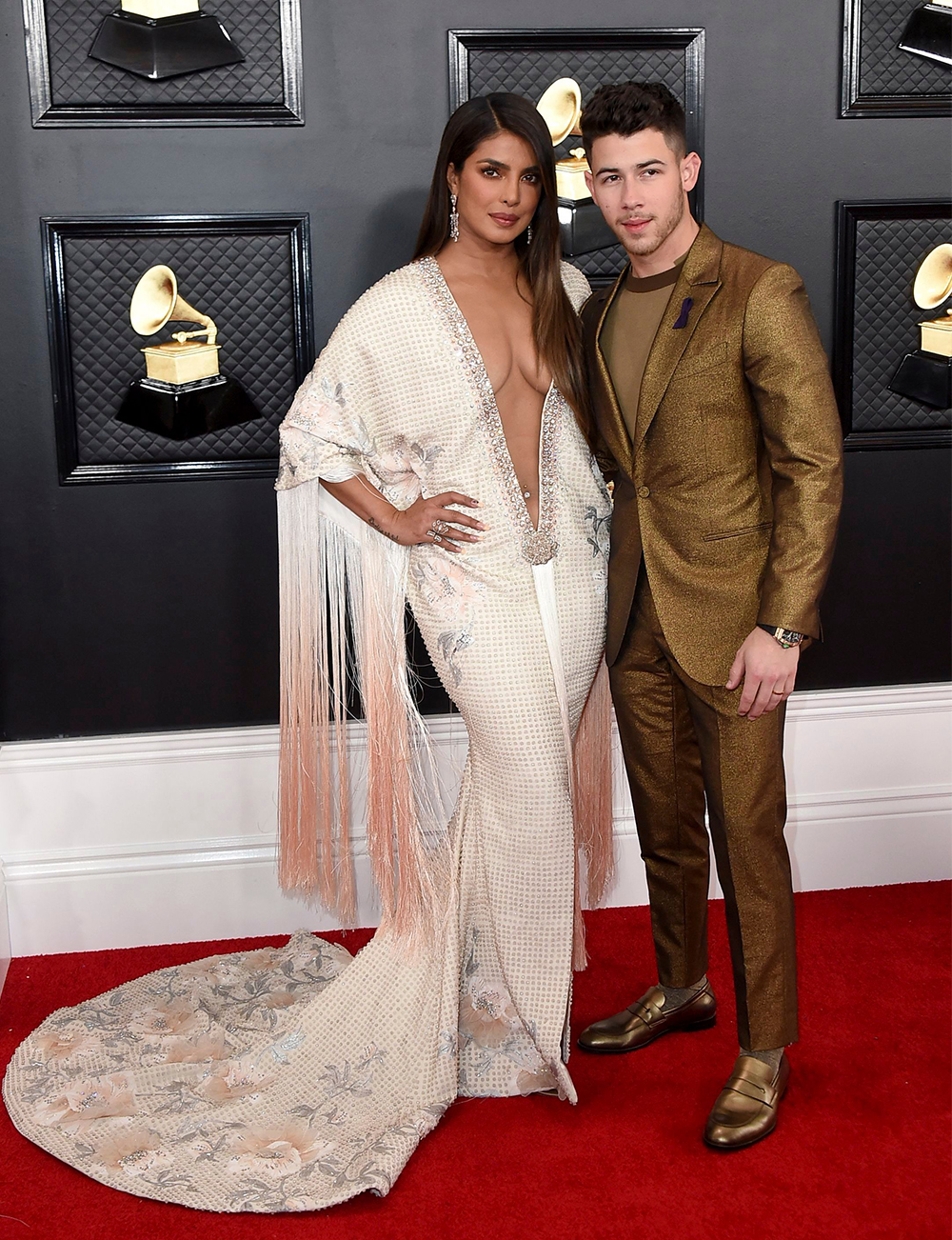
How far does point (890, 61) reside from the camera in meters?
3.03

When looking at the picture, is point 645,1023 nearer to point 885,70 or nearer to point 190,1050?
point 190,1050

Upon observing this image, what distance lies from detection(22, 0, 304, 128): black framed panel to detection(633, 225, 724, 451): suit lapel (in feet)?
3.67

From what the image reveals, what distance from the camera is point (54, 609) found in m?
3.02

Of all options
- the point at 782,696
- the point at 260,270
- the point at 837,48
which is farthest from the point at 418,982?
the point at 837,48

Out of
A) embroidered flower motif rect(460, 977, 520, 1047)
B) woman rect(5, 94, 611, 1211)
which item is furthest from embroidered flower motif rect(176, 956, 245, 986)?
embroidered flower motif rect(460, 977, 520, 1047)

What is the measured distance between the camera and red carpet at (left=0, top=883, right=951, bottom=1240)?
2.19m

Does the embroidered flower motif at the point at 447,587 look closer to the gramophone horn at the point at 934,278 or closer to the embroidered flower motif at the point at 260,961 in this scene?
the embroidered flower motif at the point at 260,961

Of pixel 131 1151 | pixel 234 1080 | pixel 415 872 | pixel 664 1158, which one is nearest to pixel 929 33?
pixel 415 872

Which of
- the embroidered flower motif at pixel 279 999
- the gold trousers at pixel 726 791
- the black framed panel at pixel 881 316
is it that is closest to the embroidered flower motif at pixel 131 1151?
the embroidered flower motif at pixel 279 999

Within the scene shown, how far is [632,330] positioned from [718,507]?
37 cm

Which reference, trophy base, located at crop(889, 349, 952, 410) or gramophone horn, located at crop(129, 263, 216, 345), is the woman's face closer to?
gramophone horn, located at crop(129, 263, 216, 345)

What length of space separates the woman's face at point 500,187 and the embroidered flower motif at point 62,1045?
1854 millimetres

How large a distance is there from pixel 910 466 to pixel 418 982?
1809 millimetres

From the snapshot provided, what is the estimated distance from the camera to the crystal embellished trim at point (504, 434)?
2.39 m
